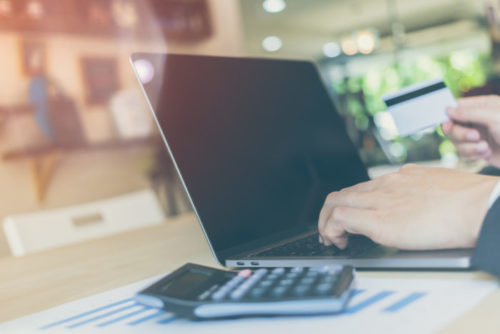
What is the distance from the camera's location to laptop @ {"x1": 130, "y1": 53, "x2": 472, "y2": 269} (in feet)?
1.74

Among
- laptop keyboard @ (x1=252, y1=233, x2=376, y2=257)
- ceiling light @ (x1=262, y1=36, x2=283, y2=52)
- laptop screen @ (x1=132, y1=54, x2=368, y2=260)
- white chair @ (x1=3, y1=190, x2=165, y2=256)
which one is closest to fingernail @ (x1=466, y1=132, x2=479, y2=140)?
laptop screen @ (x1=132, y1=54, x2=368, y2=260)

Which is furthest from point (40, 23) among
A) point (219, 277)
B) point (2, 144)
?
point (219, 277)

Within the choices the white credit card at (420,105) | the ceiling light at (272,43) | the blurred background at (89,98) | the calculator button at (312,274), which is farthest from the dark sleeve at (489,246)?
the ceiling light at (272,43)

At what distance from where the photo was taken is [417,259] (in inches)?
16.7

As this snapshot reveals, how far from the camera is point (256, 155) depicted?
0.66 m

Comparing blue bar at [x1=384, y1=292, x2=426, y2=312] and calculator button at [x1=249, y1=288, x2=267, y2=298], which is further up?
calculator button at [x1=249, y1=288, x2=267, y2=298]

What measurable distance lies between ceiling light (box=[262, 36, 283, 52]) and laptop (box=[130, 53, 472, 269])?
3373 mm

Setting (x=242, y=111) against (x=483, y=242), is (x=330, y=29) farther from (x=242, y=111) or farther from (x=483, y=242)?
(x=483, y=242)

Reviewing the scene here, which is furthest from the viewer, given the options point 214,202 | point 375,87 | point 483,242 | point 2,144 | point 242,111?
point 375,87

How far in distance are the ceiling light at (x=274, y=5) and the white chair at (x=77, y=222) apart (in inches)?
114

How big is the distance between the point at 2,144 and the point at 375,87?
270 cm

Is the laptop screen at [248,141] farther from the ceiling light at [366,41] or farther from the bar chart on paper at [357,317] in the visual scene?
the ceiling light at [366,41]

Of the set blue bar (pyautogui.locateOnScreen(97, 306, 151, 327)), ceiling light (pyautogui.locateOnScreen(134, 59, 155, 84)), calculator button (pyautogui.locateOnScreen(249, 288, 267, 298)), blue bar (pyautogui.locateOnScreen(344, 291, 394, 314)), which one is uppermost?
ceiling light (pyautogui.locateOnScreen(134, 59, 155, 84))

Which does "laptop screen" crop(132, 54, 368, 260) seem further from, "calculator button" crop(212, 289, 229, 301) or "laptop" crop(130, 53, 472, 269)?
"calculator button" crop(212, 289, 229, 301)
